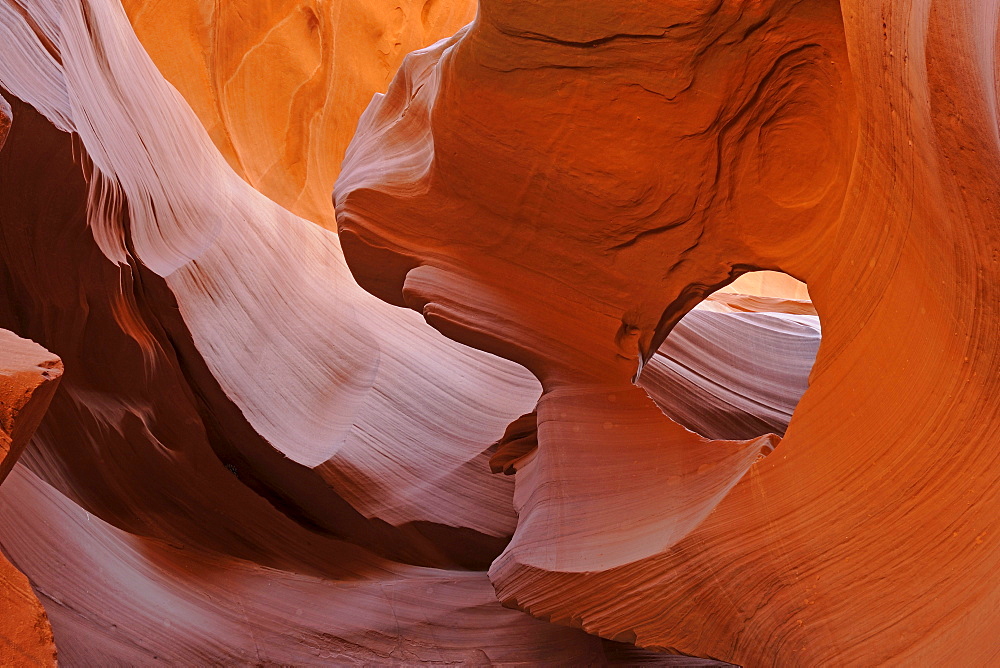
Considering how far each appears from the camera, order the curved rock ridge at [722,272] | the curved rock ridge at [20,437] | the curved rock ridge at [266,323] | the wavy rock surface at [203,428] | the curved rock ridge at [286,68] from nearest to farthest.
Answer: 1. the curved rock ridge at [20,437]
2. the curved rock ridge at [722,272]
3. the wavy rock surface at [203,428]
4. the curved rock ridge at [266,323]
5. the curved rock ridge at [286,68]

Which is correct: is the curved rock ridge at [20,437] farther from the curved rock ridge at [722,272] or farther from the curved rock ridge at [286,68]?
the curved rock ridge at [286,68]

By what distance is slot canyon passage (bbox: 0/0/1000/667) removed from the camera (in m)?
2.09

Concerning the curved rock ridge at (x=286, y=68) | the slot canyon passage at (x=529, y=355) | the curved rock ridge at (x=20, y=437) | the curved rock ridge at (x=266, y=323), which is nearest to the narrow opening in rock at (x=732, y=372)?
the slot canyon passage at (x=529, y=355)

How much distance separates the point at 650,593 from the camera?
2.84 m

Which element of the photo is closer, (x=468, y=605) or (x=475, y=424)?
(x=468, y=605)

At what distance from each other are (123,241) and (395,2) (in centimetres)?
397

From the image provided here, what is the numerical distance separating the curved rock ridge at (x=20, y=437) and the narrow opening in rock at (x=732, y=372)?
2793mm

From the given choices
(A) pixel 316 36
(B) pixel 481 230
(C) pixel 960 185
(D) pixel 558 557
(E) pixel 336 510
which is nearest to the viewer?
(C) pixel 960 185

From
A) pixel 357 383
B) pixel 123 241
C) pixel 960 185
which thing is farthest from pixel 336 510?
pixel 960 185

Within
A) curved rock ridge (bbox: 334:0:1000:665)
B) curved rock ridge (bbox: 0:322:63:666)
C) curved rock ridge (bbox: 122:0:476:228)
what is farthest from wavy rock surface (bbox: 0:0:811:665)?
curved rock ridge (bbox: 122:0:476:228)

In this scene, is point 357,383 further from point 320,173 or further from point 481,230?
point 320,173

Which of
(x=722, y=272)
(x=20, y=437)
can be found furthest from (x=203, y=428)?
(x=722, y=272)

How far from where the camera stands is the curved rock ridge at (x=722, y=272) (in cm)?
201

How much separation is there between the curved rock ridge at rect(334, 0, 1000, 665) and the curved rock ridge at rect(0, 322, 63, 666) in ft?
4.94
